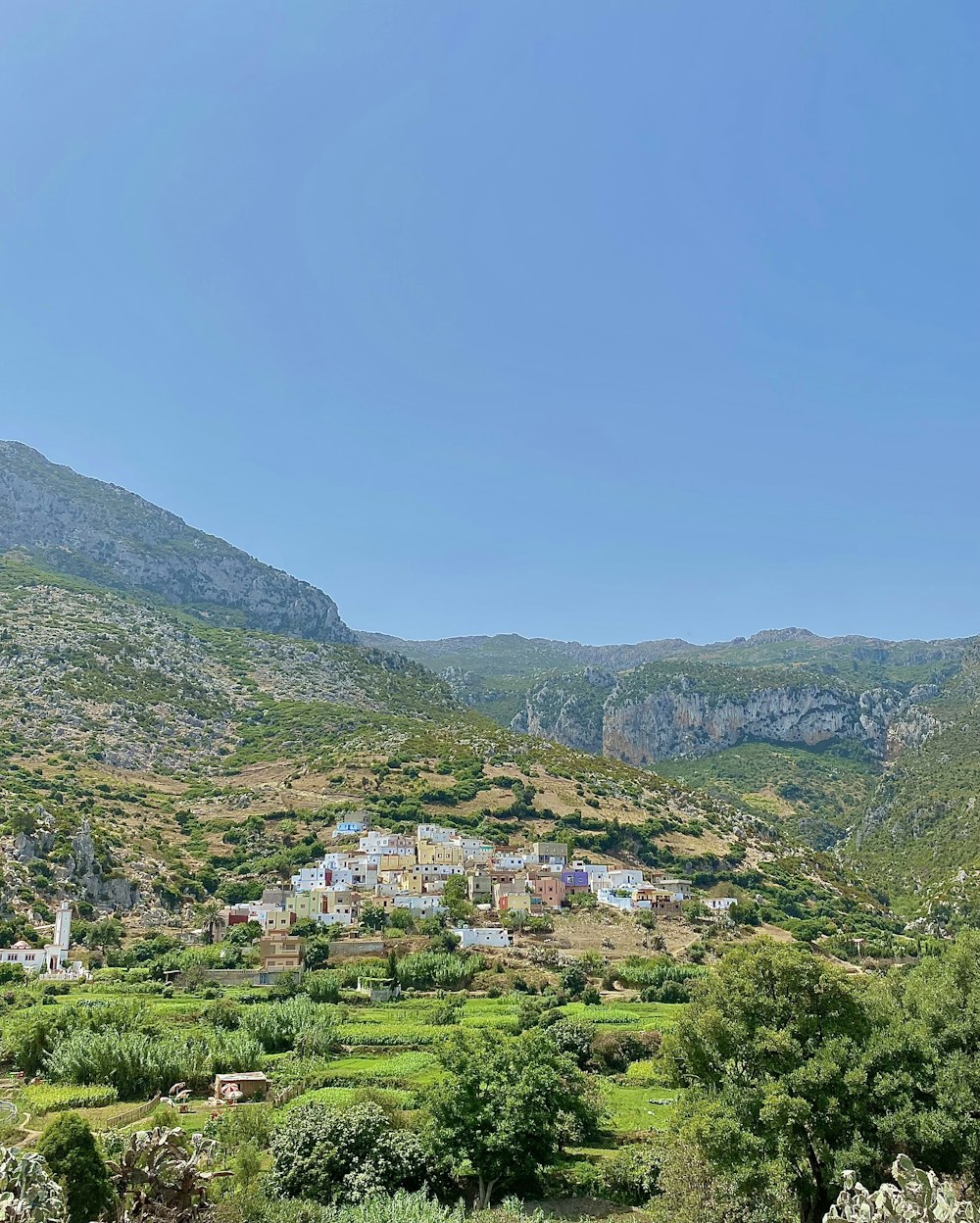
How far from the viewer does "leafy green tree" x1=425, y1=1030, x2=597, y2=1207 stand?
22547mm

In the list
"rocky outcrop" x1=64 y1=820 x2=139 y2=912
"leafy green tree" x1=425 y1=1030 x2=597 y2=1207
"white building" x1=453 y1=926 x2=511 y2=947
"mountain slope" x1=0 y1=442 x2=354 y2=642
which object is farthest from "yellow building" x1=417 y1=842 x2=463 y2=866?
"mountain slope" x1=0 y1=442 x2=354 y2=642

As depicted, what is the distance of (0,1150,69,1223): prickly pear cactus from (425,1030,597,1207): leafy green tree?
37.3 feet

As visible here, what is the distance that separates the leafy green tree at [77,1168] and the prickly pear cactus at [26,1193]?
8.46 ft

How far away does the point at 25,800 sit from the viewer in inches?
2950

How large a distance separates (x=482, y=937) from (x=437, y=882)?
1443cm

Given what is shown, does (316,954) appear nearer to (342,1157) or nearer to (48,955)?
(48,955)

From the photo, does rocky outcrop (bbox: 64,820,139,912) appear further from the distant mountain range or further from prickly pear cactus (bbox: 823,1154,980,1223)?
prickly pear cactus (bbox: 823,1154,980,1223)

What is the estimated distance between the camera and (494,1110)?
75.5 ft

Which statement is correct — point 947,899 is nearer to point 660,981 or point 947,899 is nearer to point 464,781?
point 660,981

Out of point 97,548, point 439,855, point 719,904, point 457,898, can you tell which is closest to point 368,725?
point 439,855

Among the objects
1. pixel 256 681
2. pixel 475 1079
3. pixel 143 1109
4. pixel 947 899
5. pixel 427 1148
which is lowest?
pixel 947 899

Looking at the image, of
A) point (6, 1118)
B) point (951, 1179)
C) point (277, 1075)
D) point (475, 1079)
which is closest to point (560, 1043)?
point (277, 1075)

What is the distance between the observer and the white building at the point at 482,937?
61978 mm

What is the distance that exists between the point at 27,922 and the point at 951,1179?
61.9m
